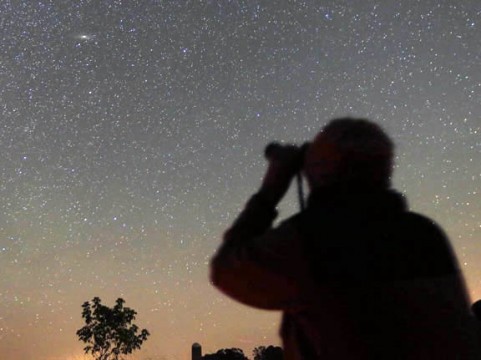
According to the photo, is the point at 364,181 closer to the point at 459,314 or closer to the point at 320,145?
the point at 320,145

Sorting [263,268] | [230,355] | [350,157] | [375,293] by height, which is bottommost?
[375,293]

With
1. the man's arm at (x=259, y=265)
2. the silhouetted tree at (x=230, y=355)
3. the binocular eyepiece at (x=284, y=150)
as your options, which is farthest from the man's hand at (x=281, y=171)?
the silhouetted tree at (x=230, y=355)

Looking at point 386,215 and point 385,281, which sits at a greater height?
point 386,215

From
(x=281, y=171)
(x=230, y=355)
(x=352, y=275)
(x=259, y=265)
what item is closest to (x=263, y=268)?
(x=259, y=265)

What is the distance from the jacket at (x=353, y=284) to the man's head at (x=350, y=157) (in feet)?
0.20

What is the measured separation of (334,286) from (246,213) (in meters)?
0.27

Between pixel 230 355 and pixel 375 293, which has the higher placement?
pixel 230 355

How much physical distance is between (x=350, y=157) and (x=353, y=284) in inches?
11.7

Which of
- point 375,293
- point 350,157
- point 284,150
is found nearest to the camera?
point 375,293

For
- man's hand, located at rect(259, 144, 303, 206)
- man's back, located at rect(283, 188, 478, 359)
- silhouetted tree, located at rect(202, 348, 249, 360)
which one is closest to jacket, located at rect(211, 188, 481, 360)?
man's back, located at rect(283, 188, 478, 359)

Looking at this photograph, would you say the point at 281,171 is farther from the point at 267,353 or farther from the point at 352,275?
the point at 267,353

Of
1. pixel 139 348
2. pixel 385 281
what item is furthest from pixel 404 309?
pixel 139 348

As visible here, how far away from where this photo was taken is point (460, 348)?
4.49ft

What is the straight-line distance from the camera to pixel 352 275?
52.6 inches
